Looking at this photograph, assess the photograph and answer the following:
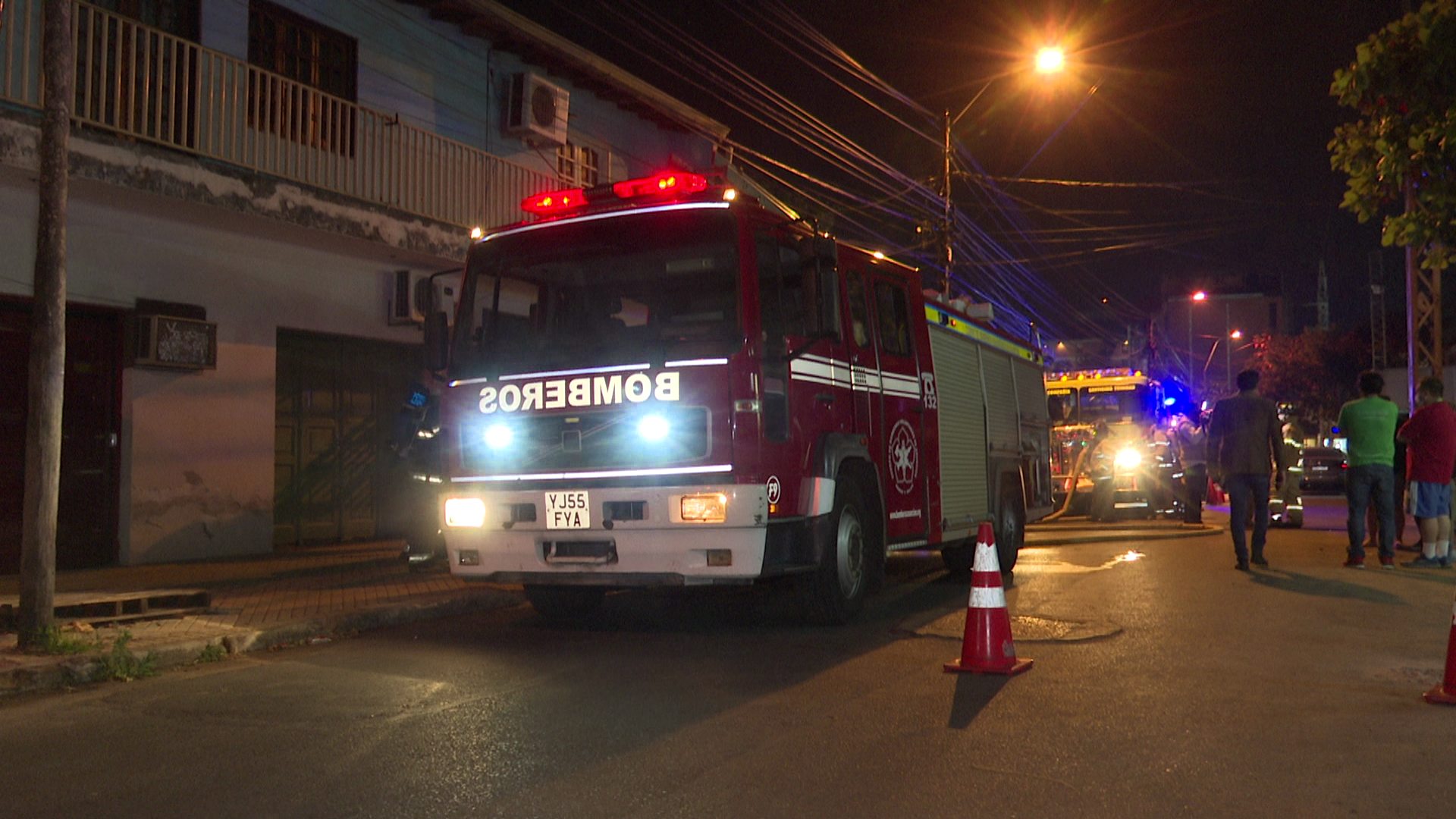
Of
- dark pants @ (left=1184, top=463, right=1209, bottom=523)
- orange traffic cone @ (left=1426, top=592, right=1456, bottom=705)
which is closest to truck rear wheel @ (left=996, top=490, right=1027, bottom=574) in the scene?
orange traffic cone @ (left=1426, top=592, right=1456, bottom=705)

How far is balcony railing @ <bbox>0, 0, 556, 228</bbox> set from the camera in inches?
423

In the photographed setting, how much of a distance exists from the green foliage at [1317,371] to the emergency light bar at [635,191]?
191 feet

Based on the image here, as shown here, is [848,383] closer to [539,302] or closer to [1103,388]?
[539,302]

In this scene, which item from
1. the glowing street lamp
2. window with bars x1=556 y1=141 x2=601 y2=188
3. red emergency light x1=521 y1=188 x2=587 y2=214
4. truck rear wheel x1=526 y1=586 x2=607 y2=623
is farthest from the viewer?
→ window with bars x1=556 y1=141 x2=601 y2=188

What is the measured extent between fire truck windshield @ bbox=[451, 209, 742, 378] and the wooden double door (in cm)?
610

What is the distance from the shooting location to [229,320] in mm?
12945

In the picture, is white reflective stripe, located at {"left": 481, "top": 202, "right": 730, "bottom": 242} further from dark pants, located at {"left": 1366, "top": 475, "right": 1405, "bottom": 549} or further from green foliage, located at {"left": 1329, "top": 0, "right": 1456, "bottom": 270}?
dark pants, located at {"left": 1366, "top": 475, "right": 1405, "bottom": 549}

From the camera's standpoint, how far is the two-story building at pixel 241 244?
11.1 m

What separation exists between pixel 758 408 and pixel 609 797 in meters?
3.31

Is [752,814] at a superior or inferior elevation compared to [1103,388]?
inferior

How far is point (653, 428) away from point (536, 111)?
38.8 ft

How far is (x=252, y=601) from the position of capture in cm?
916

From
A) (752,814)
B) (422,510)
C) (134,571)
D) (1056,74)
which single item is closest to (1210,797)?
(752,814)

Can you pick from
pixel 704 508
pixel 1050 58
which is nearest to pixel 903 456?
pixel 704 508
